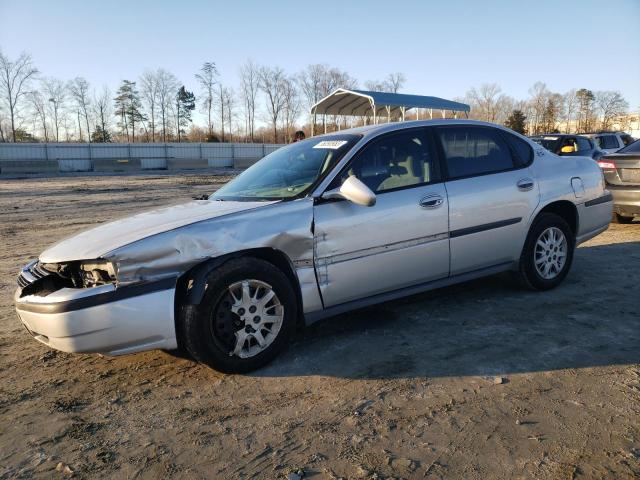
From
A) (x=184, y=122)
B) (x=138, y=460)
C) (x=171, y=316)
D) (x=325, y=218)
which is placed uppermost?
(x=184, y=122)

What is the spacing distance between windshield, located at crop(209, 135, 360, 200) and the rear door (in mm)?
957

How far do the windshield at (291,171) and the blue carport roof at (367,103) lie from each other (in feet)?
48.9

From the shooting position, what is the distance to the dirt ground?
7.55 feet

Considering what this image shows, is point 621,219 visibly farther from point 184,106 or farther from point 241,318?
point 184,106

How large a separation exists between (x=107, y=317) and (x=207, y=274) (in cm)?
62

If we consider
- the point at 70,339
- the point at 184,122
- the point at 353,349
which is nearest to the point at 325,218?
the point at 353,349

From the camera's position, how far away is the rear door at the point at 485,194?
4023 millimetres

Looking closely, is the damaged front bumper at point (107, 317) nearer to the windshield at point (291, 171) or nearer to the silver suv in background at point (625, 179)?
the windshield at point (291, 171)

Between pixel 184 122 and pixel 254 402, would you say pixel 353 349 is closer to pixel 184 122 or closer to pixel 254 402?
pixel 254 402

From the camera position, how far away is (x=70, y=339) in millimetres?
2885

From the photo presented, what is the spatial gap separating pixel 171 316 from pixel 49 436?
873 mm

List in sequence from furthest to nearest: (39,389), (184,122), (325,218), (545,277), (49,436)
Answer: (184,122) → (545,277) → (325,218) → (39,389) → (49,436)

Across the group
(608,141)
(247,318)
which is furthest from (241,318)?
(608,141)

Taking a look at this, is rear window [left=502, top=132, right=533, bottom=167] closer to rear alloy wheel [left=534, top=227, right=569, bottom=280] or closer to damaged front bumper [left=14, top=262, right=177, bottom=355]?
rear alloy wheel [left=534, top=227, right=569, bottom=280]
